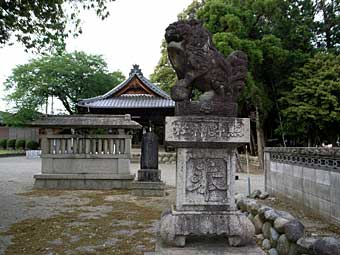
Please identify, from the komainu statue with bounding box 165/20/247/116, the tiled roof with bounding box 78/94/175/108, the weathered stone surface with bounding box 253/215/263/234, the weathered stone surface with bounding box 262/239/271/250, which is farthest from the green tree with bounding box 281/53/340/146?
the komainu statue with bounding box 165/20/247/116

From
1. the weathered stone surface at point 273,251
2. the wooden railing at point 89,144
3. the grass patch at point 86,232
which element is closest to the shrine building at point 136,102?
the wooden railing at point 89,144

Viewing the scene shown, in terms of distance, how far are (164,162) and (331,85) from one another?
50.3ft

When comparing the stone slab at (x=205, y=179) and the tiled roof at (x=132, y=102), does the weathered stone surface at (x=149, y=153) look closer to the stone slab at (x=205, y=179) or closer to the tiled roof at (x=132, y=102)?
the stone slab at (x=205, y=179)

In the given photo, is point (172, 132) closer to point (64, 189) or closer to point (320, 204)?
point (320, 204)

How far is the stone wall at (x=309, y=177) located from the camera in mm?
7285

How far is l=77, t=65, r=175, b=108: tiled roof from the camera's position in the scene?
28812 millimetres

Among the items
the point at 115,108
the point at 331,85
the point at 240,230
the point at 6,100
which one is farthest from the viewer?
the point at 6,100

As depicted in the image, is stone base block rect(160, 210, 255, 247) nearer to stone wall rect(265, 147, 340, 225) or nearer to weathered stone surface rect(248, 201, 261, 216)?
weathered stone surface rect(248, 201, 261, 216)

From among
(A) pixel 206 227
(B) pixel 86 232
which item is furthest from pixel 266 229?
(B) pixel 86 232

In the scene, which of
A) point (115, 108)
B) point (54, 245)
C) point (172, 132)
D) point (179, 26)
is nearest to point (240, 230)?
point (172, 132)

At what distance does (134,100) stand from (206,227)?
2633 cm

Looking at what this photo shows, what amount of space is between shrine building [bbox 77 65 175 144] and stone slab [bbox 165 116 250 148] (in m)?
24.1

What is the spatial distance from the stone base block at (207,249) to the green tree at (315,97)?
17386 millimetres

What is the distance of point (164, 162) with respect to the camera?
30.5 m
